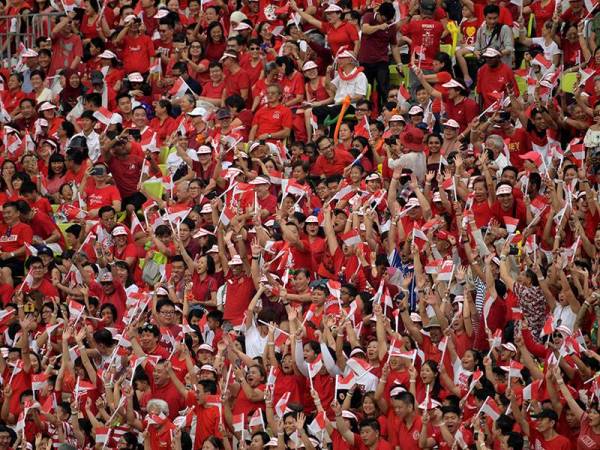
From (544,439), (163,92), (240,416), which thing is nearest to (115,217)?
(163,92)

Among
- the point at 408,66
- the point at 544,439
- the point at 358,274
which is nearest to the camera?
the point at 544,439

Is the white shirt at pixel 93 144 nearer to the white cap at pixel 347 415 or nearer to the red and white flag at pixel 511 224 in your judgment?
the red and white flag at pixel 511 224

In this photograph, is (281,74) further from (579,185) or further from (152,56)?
(579,185)

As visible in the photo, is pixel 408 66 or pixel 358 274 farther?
pixel 408 66

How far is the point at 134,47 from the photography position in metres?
24.9

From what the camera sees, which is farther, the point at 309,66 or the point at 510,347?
the point at 309,66

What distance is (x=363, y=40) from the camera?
2252 cm

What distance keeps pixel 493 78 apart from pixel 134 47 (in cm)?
541

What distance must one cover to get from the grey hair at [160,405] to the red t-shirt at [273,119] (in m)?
4.75

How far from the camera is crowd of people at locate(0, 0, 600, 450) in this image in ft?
57.4

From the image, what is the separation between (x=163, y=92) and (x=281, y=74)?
2002mm

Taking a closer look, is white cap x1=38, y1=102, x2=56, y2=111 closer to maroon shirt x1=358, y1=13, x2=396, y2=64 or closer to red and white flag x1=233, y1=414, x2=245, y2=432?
maroon shirt x1=358, y1=13, x2=396, y2=64

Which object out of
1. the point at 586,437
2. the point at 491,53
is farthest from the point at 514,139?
the point at 586,437

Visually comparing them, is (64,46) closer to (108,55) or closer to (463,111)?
(108,55)
